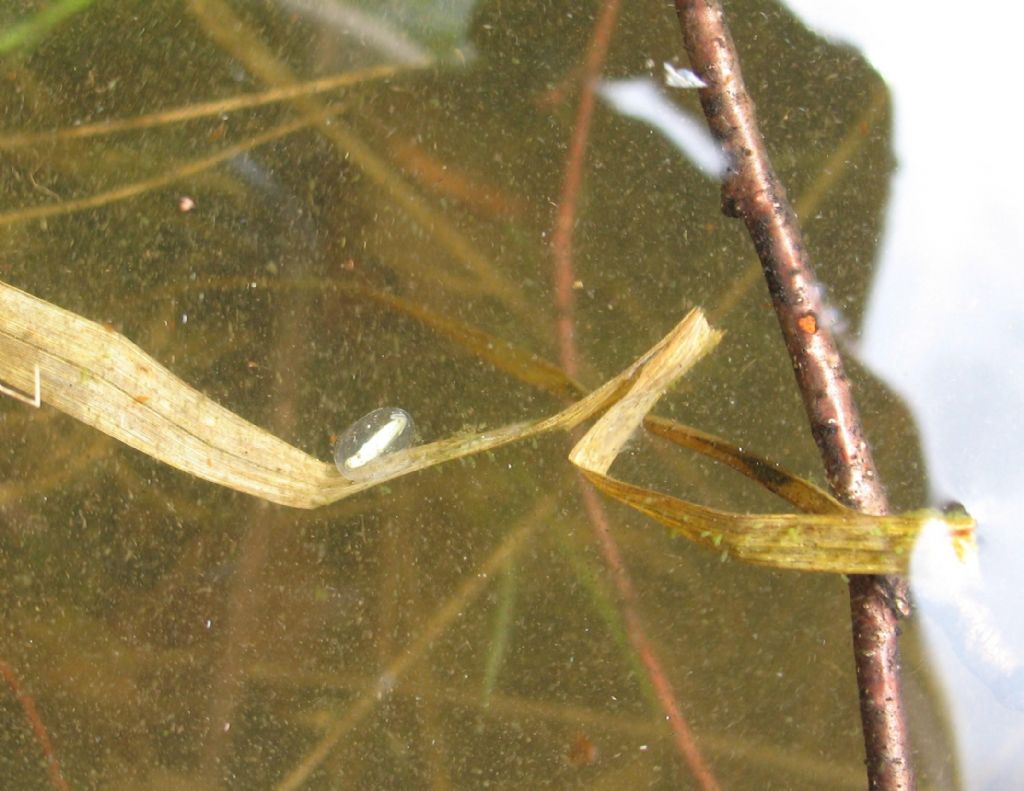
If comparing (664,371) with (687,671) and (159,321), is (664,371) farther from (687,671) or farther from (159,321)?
(159,321)

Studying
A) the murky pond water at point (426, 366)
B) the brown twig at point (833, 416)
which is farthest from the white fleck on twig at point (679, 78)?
the brown twig at point (833, 416)

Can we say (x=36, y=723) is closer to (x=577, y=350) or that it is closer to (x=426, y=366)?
(x=426, y=366)

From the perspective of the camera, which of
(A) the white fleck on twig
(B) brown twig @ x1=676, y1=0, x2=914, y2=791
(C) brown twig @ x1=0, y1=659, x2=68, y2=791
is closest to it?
(B) brown twig @ x1=676, y1=0, x2=914, y2=791

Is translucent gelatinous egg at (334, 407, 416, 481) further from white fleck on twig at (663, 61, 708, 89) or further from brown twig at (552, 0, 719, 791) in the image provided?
white fleck on twig at (663, 61, 708, 89)

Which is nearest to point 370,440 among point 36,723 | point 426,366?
point 426,366

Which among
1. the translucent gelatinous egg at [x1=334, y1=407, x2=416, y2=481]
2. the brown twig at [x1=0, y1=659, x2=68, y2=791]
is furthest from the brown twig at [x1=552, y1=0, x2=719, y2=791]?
the brown twig at [x1=0, y1=659, x2=68, y2=791]

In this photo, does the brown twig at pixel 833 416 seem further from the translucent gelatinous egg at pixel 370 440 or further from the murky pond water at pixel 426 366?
the translucent gelatinous egg at pixel 370 440
